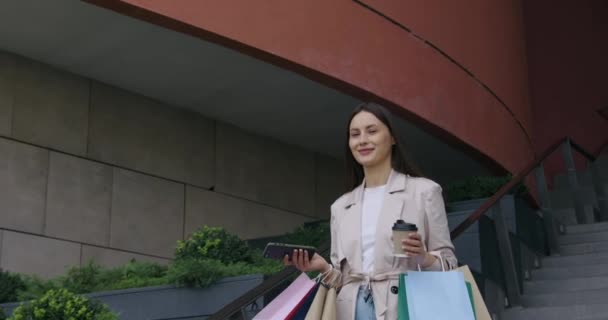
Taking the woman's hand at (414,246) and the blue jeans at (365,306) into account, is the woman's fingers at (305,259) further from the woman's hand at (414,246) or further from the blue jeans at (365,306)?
the woman's hand at (414,246)

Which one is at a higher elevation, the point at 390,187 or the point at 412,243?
the point at 390,187

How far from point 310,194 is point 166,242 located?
2839 mm

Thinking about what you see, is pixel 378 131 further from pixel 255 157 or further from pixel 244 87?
pixel 255 157

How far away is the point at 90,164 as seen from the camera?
1099cm

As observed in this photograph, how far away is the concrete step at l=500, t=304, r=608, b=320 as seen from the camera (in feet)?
24.8

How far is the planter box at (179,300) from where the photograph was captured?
757 centimetres

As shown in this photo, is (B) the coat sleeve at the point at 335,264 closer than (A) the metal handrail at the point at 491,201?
Yes

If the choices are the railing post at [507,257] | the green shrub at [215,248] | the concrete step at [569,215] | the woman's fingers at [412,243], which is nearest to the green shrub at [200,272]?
the green shrub at [215,248]

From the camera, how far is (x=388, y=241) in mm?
3678

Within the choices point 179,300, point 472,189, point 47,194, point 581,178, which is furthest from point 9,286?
point 581,178

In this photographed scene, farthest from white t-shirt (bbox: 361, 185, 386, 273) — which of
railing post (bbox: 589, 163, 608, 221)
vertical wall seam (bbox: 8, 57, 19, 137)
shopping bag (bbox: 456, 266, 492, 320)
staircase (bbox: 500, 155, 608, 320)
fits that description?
railing post (bbox: 589, 163, 608, 221)

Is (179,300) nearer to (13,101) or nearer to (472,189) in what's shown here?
(13,101)

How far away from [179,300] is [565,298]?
3202 mm

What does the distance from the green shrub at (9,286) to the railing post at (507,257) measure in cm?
412
